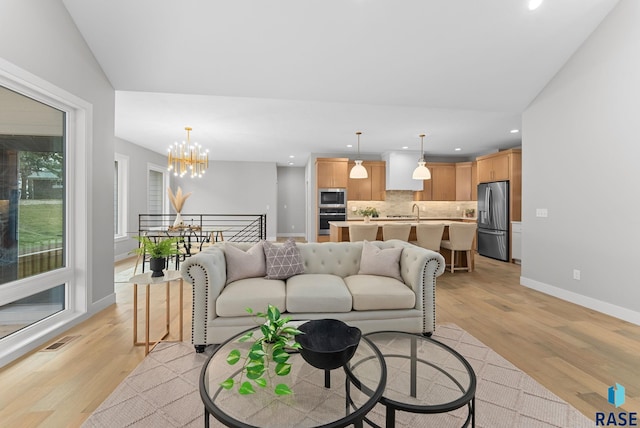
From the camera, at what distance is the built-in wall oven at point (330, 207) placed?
7.15 meters

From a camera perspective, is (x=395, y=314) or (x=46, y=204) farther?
(x=46, y=204)

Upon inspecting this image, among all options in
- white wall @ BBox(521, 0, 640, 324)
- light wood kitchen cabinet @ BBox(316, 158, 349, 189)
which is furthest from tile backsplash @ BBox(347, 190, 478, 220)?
white wall @ BBox(521, 0, 640, 324)

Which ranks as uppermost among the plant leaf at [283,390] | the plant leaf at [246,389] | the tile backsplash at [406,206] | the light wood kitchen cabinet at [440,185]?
the light wood kitchen cabinet at [440,185]

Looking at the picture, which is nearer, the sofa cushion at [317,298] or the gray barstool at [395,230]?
the sofa cushion at [317,298]

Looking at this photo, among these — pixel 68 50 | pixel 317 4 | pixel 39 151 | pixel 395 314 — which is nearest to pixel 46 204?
pixel 39 151

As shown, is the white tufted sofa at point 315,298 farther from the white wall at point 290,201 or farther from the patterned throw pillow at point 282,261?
the white wall at point 290,201

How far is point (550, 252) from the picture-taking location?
12.5 ft

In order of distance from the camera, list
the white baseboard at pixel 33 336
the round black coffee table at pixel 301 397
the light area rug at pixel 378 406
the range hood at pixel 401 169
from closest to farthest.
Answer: the round black coffee table at pixel 301 397
the light area rug at pixel 378 406
the white baseboard at pixel 33 336
the range hood at pixel 401 169

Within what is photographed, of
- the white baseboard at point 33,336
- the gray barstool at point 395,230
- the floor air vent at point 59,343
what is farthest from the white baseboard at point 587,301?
the white baseboard at point 33,336

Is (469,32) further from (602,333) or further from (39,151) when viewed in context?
(39,151)

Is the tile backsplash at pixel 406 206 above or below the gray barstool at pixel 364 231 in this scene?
above

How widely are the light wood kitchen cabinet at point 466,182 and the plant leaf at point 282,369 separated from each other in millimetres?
7399

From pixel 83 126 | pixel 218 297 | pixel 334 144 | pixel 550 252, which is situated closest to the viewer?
pixel 218 297

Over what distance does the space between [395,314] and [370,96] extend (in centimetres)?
277
